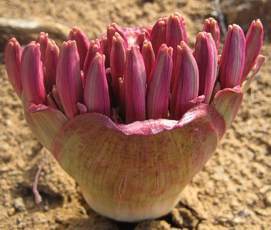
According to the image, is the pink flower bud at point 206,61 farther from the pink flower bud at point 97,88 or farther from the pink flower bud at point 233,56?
the pink flower bud at point 97,88

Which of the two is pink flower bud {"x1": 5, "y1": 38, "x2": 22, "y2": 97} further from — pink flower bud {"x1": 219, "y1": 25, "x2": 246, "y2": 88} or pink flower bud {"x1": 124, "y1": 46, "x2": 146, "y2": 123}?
pink flower bud {"x1": 219, "y1": 25, "x2": 246, "y2": 88}

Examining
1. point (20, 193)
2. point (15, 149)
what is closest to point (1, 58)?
point (15, 149)

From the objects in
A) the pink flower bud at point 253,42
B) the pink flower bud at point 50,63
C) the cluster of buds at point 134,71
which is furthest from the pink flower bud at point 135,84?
the pink flower bud at point 253,42

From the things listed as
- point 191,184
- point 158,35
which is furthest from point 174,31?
point 191,184

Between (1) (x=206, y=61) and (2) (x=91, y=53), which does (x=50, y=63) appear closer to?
(2) (x=91, y=53)

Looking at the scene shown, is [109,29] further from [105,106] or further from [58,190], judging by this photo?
[58,190]

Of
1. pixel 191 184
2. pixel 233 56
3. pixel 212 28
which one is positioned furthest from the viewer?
pixel 191 184
